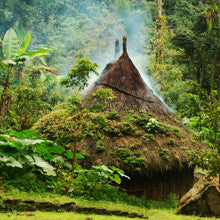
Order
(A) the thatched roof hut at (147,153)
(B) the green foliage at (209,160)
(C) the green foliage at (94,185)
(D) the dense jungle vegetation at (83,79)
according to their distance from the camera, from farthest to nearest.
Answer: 1. (A) the thatched roof hut at (147,153)
2. (C) the green foliage at (94,185)
3. (D) the dense jungle vegetation at (83,79)
4. (B) the green foliage at (209,160)

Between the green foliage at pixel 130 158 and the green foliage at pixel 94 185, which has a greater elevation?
the green foliage at pixel 130 158

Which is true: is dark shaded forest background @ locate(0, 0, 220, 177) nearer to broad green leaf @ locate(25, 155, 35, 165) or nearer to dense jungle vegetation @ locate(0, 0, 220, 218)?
dense jungle vegetation @ locate(0, 0, 220, 218)

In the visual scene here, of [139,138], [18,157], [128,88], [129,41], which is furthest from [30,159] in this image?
[129,41]

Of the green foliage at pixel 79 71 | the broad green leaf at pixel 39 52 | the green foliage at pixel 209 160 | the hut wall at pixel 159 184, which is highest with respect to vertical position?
the broad green leaf at pixel 39 52

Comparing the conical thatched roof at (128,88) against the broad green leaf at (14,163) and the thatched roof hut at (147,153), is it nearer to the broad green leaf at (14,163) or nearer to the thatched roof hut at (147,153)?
the thatched roof hut at (147,153)

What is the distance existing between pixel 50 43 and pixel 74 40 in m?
2.65

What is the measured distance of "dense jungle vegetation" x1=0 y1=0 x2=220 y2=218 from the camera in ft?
14.9

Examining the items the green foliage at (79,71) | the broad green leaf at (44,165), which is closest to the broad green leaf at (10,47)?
the green foliage at (79,71)

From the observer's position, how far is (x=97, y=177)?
5.07 meters

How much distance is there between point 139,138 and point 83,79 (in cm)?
222

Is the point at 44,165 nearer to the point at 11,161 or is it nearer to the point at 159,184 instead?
the point at 11,161

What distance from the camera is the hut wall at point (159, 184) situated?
579 centimetres

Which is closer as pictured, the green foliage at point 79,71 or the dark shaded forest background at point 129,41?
the green foliage at point 79,71

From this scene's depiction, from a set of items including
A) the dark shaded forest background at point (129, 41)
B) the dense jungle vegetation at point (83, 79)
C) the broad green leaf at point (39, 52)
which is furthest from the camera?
the dark shaded forest background at point (129, 41)
